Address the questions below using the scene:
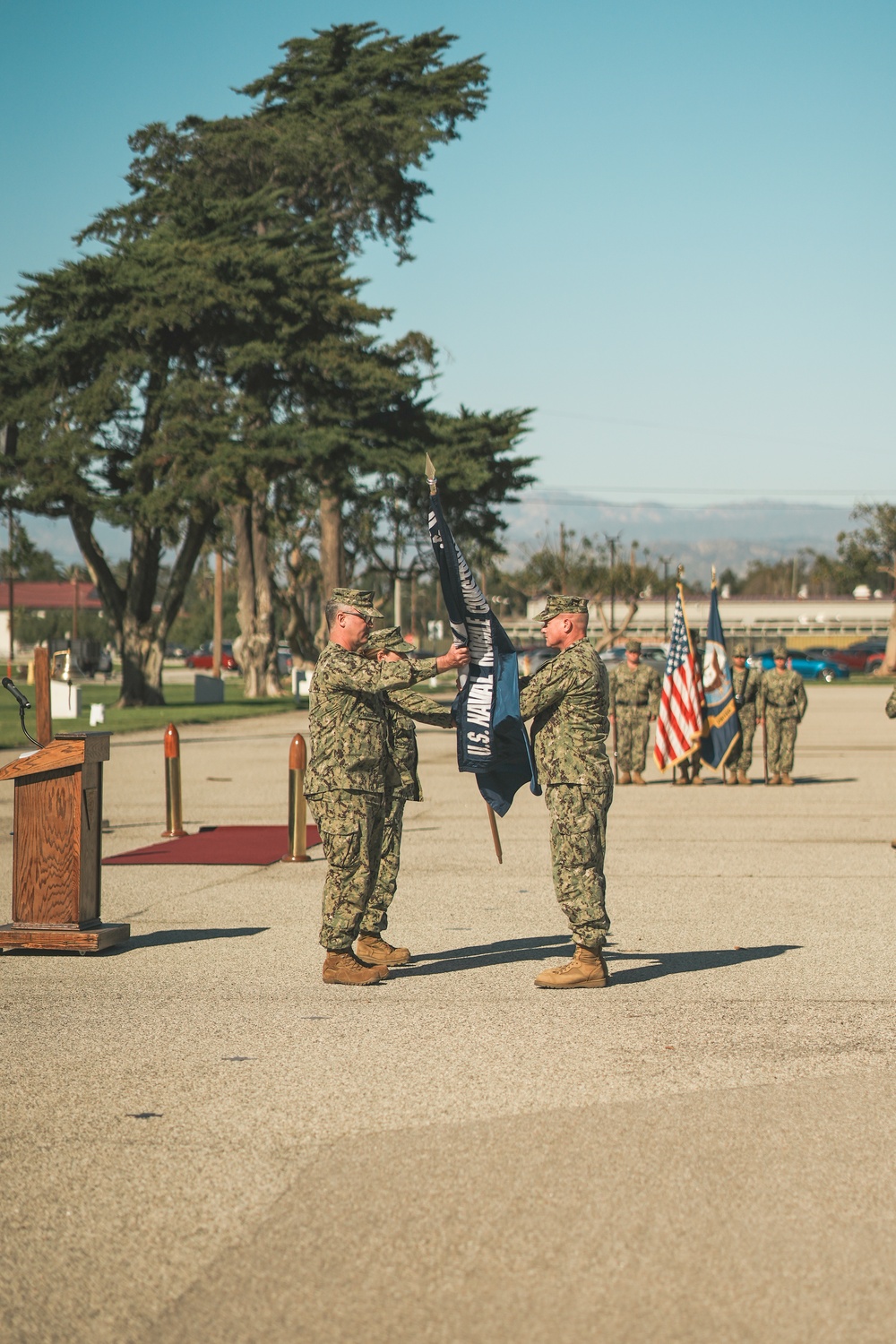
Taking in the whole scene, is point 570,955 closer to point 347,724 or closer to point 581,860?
point 581,860

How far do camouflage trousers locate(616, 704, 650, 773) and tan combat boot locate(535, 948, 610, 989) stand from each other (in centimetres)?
1322

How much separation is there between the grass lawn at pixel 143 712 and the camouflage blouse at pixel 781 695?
11146 millimetres

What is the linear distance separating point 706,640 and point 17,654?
105 meters

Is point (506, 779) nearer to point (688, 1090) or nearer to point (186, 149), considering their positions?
Answer: point (688, 1090)

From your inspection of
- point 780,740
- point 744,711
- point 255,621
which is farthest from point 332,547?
point 780,740

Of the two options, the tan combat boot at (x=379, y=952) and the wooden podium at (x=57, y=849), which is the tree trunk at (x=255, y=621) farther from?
the tan combat boot at (x=379, y=952)

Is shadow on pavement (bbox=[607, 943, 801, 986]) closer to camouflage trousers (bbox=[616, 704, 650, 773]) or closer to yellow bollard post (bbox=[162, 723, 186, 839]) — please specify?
yellow bollard post (bbox=[162, 723, 186, 839])

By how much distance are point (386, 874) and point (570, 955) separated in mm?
1189

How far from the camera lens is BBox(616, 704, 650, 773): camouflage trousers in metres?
21.1

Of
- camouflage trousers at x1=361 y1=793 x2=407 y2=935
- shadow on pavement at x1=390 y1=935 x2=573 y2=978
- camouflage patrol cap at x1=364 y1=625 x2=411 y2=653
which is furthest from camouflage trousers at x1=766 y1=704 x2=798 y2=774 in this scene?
camouflage trousers at x1=361 y1=793 x2=407 y2=935

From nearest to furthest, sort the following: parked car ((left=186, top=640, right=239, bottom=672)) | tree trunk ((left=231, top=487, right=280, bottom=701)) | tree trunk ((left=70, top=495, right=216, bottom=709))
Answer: tree trunk ((left=70, top=495, right=216, bottom=709)), tree trunk ((left=231, top=487, right=280, bottom=701)), parked car ((left=186, top=640, right=239, bottom=672))

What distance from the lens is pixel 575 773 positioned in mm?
7840

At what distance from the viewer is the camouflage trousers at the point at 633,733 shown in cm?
2106

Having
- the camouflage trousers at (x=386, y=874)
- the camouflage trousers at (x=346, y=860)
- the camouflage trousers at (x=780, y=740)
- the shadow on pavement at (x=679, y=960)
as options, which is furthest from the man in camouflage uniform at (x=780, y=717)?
the camouflage trousers at (x=346, y=860)
